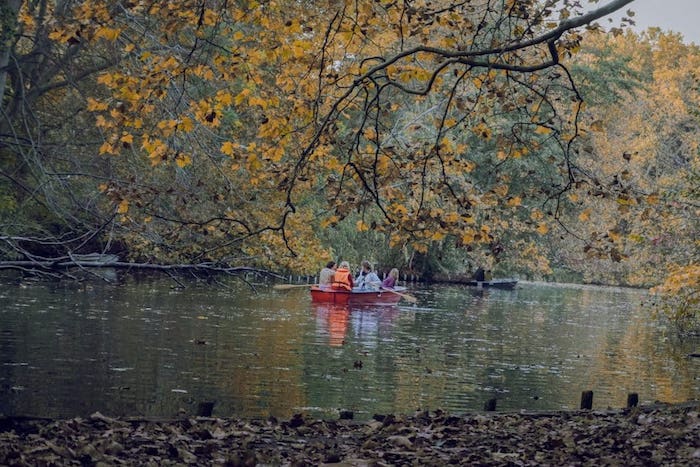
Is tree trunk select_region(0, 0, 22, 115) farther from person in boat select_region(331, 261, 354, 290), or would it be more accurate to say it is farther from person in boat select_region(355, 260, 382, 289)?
person in boat select_region(355, 260, 382, 289)

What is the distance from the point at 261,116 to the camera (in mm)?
20297

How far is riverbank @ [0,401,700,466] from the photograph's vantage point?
8.40 metres

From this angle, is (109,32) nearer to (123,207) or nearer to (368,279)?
(123,207)

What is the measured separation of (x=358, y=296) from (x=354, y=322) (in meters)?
6.85

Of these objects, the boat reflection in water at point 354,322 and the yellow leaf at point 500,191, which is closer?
the yellow leaf at point 500,191

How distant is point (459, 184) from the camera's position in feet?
158

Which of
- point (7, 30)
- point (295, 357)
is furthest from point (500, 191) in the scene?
point (7, 30)

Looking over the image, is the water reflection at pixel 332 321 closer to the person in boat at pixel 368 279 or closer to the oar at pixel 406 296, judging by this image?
the oar at pixel 406 296

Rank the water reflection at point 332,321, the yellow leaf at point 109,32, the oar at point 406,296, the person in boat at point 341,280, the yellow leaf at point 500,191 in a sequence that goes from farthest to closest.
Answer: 1. the oar at point 406,296
2. the person in boat at point 341,280
3. the water reflection at point 332,321
4. the yellow leaf at point 500,191
5. the yellow leaf at point 109,32

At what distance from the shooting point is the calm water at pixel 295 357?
1486cm

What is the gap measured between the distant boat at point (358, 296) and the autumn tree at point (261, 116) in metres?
3.08

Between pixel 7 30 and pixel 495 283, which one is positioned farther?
pixel 495 283

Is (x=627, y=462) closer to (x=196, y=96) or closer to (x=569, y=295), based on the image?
(x=196, y=96)

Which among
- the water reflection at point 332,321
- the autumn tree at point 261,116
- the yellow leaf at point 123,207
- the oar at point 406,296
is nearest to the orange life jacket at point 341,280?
the water reflection at point 332,321
